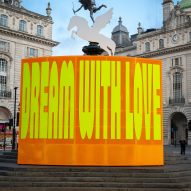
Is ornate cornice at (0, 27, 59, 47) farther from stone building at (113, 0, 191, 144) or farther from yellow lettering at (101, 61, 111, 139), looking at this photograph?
yellow lettering at (101, 61, 111, 139)

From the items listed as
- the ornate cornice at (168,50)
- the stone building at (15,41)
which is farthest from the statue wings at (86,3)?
the ornate cornice at (168,50)

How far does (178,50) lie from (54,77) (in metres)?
47.5

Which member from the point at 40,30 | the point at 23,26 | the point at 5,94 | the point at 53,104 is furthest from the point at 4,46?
the point at 53,104

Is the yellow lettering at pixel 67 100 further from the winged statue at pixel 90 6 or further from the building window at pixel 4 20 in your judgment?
the building window at pixel 4 20

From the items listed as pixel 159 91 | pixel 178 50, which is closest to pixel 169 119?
pixel 178 50

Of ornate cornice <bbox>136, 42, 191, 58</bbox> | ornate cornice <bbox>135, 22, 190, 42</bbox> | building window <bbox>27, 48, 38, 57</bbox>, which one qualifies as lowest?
building window <bbox>27, 48, 38, 57</bbox>

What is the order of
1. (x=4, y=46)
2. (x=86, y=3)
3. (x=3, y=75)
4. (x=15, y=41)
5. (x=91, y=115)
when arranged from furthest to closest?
(x=15, y=41)
(x=4, y=46)
(x=3, y=75)
(x=86, y=3)
(x=91, y=115)

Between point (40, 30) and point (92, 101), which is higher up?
point (40, 30)

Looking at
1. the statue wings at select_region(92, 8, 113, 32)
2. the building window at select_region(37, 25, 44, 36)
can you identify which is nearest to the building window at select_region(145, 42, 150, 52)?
the building window at select_region(37, 25, 44, 36)

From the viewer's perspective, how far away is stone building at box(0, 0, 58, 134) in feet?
181

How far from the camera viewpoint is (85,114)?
18391 millimetres

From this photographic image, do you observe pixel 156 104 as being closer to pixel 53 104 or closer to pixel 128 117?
pixel 128 117

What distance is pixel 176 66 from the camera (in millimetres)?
63625

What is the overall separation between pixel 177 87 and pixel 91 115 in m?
47.0
